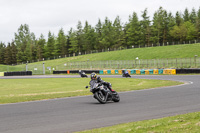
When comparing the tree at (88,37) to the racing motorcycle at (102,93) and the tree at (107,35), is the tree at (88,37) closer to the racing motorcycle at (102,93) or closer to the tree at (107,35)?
the tree at (107,35)

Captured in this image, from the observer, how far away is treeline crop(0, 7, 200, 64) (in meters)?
113

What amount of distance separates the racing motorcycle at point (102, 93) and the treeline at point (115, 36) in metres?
97.0

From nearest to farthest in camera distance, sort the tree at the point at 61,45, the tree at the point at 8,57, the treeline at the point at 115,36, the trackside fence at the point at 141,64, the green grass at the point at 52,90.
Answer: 1. the green grass at the point at 52,90
2. the trackside fence at the point at 141,64
3. the treeline at the point at 115,36
4. the tree at the point at 61,45
5. the tree at the point at 8,57

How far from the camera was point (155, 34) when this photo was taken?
11469 centimetres

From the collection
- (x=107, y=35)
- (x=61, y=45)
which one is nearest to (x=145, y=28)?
(x=107, y=35)

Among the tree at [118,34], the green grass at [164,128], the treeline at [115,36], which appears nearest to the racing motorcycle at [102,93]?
the green grass at [164,128]

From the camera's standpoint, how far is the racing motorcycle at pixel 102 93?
14117 mm

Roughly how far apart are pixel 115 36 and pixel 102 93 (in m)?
115

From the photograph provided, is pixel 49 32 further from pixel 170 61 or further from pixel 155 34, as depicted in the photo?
pixel 170 61

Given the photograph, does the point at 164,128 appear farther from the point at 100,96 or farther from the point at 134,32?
the point at 134,32

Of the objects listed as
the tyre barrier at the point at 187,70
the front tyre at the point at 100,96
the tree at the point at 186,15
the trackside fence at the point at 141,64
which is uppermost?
the tree at the point at 186,15

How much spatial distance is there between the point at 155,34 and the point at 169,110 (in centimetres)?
10611

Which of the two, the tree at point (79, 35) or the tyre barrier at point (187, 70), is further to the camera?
the tree at point (79, 35)

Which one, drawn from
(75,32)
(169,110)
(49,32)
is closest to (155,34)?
(75,32)
